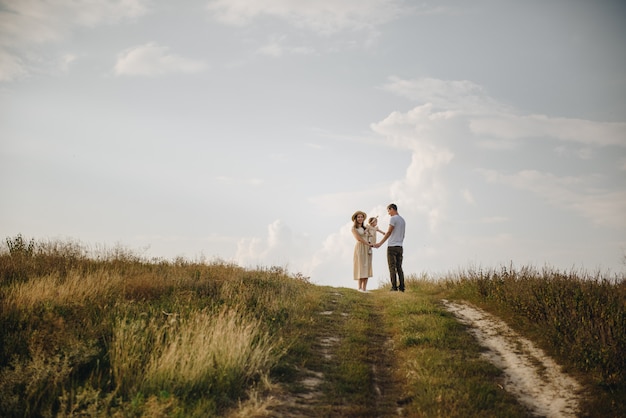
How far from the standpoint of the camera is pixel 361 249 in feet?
57.7

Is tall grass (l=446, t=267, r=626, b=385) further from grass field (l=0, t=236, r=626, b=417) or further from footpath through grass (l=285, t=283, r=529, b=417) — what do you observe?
footpath through grass (l=285, t=283, r=529, b=417)

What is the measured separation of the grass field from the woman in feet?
18.0

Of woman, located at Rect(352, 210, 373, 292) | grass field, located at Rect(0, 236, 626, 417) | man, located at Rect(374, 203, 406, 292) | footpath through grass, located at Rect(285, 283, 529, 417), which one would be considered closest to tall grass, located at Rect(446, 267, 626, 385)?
grass field, located at Rect(0, 236, 626, 417)

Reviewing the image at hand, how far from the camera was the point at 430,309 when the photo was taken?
1142 centimetres

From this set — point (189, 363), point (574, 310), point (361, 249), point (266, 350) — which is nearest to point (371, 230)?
point (361, 249)

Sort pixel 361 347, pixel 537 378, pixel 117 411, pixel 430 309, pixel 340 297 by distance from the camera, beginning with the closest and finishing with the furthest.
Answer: pixel 117 411 → pixel 537 378 → pixel 361 347 → pixel 430 309 → pixel 340 297

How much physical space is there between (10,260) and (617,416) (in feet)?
47.2

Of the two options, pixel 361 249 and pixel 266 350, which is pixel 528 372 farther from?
pixel 361 249

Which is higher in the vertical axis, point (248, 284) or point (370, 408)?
point (248, 284)

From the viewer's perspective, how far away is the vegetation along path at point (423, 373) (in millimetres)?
6176

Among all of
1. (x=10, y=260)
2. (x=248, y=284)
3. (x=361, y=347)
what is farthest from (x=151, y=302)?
(x=10, y=260)

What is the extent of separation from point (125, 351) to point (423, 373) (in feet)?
15.0

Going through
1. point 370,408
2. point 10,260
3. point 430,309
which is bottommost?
point 370,408

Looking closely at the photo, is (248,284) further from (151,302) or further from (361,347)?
(361,347)
